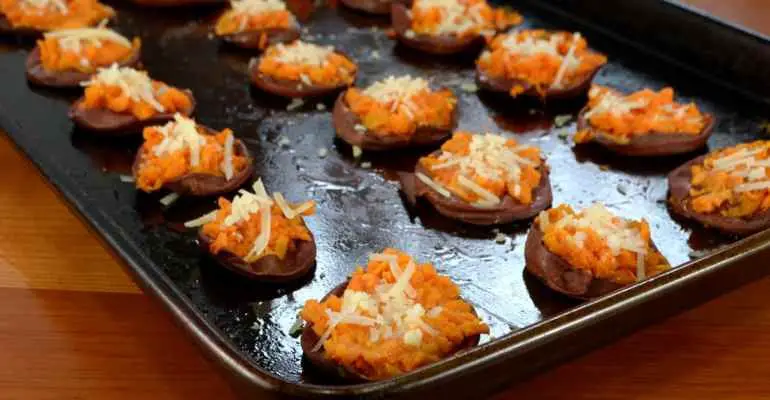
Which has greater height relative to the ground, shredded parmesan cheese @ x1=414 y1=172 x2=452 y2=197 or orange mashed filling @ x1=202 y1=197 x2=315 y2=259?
shredded parmesan cheese @ x1=414 y1=172 x2=452 y2=197

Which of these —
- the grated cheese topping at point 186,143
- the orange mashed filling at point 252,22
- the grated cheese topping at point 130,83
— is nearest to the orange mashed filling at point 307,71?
the orange mashed filling at point 252,22

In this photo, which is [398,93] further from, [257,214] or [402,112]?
[257,214]

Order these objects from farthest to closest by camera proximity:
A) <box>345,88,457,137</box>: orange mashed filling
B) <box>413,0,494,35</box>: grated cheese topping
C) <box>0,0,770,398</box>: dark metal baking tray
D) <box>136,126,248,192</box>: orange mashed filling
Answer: <box>413,0,494,35</box>: grated cheese topping < <box>345,88,457,137</box>: orange mashed filling < <box>136,126,248,192</box>: orange mashed filling < <box>0,0,770,398</box>: dark metal baking tray

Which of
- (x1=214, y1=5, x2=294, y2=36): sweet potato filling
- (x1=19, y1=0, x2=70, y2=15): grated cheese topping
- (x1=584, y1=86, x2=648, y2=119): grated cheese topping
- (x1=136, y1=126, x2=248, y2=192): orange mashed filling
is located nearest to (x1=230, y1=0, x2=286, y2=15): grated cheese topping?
(x1=214, y1=5, x2=294, y2=36): sweet potato filling

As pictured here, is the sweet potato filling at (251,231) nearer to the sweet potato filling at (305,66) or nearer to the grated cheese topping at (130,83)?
the grated cheese topping at (130,83)

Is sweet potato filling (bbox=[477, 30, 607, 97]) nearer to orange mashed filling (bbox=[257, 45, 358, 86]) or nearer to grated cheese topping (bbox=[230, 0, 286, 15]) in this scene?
orange mashed filling (bbox=[257, 45, 358, 86])

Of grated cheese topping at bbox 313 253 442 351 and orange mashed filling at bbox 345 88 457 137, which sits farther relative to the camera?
orange mashed filling at bbox 345 88 457 137
